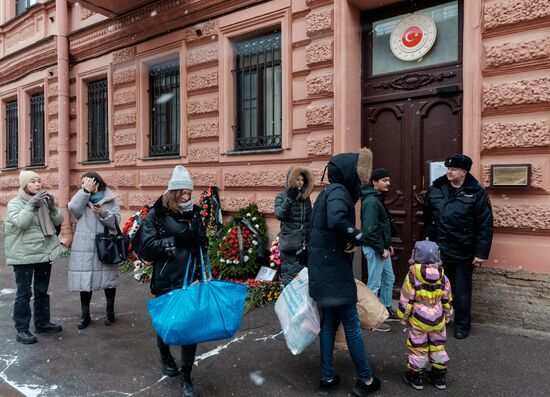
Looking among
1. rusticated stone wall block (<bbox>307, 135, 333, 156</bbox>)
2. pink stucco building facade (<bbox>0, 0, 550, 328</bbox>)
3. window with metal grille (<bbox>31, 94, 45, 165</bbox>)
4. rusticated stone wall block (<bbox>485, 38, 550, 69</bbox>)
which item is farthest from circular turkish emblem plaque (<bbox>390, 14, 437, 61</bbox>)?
window with metal grille (<bbox>31, 94, 45, 165</bbox>)

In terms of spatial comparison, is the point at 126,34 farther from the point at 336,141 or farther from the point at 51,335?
the point at 51,335

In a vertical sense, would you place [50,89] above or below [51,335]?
above

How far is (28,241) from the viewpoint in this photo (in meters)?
4.44

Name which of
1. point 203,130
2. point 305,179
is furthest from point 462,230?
point 203,130

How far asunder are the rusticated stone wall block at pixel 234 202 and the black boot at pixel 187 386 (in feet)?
12.2

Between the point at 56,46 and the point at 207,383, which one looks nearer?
the point at 207,383

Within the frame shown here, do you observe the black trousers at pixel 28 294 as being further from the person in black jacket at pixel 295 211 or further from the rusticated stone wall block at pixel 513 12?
the rusticated stone wall block at pixel 513 12

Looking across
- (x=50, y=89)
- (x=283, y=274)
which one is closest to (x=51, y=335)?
(x=283, y=274)

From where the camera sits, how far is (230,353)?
163 inches

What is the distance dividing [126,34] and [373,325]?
296 inches

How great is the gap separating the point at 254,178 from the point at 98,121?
15.5 ft

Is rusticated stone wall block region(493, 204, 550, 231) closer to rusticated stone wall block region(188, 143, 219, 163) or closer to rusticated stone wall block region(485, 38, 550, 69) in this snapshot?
rusticated stone wall block region(485, 38, 550, 69)

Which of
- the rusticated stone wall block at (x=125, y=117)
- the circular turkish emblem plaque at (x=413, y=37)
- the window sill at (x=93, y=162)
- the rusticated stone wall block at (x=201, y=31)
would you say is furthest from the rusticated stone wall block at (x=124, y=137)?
the circular turkish emblem plaque at (x=413, y=37)

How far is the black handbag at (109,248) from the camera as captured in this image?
4762mm
